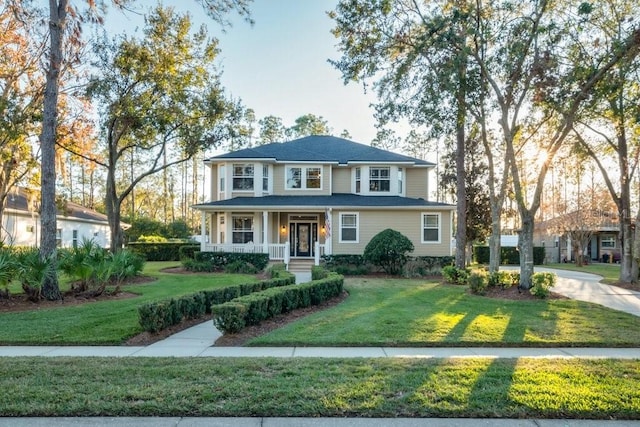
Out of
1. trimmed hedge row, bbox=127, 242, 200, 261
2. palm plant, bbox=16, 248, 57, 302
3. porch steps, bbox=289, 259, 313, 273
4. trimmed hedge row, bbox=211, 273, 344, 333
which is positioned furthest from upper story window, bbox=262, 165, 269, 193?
palm plant, bbox=16, 248, 57, 302

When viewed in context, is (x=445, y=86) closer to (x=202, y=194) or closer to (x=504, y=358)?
(x=504, y=358)

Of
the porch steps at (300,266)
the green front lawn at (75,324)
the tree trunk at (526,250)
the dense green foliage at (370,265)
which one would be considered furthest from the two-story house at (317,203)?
the green front lawn at (75,324)

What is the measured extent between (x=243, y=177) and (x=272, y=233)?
354 centimetres

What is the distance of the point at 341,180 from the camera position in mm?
24047

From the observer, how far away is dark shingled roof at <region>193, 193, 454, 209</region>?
20766 mm

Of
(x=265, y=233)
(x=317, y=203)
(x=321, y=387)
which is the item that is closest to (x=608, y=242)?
(x=317, y=203)

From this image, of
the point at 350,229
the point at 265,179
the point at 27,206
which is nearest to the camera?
the point at 350,229

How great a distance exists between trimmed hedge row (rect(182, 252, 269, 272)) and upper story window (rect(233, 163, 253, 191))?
4.42 m

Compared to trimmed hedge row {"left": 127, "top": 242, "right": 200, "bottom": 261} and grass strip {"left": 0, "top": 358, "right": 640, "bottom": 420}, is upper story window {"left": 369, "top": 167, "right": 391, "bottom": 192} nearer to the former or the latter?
trimmed hedge row {"left": 127, "top": 242, "right": 200, "bottom": 261}

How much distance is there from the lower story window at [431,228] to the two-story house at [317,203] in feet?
0.17

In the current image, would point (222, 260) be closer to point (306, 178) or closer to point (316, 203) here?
point (316, 203)

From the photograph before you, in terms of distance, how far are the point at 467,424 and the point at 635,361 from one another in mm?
3551

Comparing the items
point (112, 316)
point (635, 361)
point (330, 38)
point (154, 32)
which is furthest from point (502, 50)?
point (154, 32)

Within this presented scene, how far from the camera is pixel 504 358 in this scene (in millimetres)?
5875
